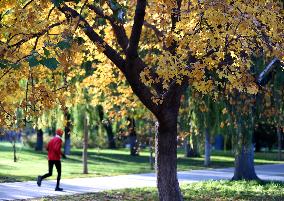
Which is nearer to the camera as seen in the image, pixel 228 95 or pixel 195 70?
pixel 195 70

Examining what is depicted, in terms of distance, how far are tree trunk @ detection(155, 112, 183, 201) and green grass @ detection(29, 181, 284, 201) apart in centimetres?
244

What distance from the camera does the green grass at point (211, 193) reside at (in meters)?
13.5

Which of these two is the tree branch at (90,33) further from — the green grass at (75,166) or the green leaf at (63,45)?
the green grass at (75,166)

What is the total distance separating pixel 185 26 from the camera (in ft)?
29.0

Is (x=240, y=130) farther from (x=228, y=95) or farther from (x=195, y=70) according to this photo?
(x=195, y=70)

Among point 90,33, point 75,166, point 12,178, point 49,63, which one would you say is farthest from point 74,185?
point 49,63

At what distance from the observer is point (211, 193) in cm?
1491

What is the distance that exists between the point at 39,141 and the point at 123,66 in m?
33.5

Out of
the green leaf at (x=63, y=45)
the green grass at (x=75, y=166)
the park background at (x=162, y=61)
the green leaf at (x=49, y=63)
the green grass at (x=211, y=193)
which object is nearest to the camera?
the green leaf at (x=49, y=63)

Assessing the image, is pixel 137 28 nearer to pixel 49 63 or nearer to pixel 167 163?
pixel 49 63

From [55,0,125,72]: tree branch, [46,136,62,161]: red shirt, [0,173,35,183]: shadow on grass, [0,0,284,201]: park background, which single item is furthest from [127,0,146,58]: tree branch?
[0,173,35,183]: shadow on grass

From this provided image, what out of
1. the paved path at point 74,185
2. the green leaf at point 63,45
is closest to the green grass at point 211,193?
the paved path at point 74,185

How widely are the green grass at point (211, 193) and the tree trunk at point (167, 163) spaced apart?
2.44 m

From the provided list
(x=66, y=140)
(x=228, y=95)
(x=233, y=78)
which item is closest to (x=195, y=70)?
(x=233, y=78)
